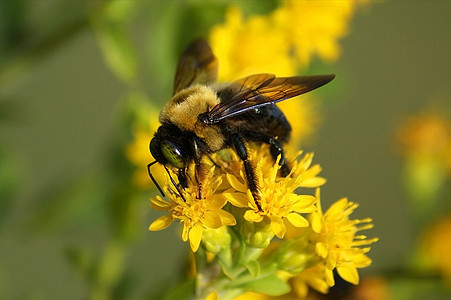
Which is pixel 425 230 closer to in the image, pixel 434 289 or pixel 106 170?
pixel 434 289

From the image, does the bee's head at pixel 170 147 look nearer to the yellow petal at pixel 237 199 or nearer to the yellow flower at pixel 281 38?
the yellow petal at pixel 237 199

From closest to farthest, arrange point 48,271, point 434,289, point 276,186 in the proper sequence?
point 276,186 < point 434,289 < point 48,271

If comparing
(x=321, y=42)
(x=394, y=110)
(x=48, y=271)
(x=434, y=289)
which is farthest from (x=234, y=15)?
(x=394, y=110)

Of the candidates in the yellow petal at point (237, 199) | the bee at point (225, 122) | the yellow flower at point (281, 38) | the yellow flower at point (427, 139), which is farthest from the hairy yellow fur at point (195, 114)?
the yellow flower at point (427, 139)

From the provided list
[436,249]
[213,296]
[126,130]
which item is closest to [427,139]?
[436,249]

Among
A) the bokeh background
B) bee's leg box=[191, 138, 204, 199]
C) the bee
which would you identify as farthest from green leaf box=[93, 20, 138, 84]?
bee's leg box=[191, 138, 204, 199]

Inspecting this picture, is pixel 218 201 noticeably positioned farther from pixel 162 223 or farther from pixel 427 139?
pixel 427 139
